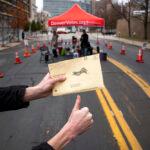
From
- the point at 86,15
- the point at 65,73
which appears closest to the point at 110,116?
the point at 65,73

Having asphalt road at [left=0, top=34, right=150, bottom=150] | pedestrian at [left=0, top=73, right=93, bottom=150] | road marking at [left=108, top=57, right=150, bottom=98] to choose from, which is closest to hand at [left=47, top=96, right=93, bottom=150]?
pedestrian at [left=0, top=73, right=93, bottom=150]

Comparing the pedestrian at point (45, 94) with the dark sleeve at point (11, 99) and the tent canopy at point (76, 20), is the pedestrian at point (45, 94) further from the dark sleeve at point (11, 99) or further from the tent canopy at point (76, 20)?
the tent canopy at point (76, 20)

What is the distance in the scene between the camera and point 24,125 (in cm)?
852

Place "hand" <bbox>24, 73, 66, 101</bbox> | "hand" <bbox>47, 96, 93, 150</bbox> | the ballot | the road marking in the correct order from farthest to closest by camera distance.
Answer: the road marking → "hand" <bbox>24, 73, 66, 101</bbox> → the ballot → "hand" <bbox>47, 96, 93, 150</bbox>

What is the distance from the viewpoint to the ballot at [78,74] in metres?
2.80

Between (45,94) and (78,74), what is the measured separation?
410 mm

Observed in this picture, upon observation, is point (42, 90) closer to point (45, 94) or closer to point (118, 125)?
point (45, 94)

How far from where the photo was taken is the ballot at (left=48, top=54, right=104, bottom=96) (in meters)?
2.80

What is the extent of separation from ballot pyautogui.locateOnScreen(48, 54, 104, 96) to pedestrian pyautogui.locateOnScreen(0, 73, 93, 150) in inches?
1.7

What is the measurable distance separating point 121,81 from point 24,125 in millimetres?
7052

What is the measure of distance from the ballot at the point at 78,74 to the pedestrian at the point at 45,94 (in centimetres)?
4

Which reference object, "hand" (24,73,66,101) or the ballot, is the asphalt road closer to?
"hand" (24,73,66,101)

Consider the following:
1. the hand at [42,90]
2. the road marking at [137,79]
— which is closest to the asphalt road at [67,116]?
the road marking at [137,79]

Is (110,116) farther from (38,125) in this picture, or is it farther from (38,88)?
(38,88)
